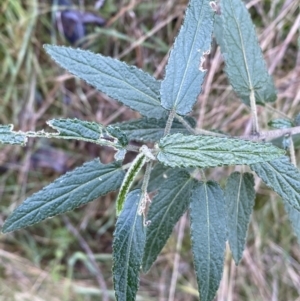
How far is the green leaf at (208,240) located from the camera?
0.76 m

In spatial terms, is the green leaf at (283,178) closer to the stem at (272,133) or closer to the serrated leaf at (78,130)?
the stem at (272,133)

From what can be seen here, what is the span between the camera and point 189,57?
737mm

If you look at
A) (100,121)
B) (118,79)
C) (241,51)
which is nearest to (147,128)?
(118,79)

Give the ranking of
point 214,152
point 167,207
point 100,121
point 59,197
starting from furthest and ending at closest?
point 100,121 < point 167,207 < point 59,197 < point 214,152

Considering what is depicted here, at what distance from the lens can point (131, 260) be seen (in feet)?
2.30

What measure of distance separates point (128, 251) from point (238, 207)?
0.25m

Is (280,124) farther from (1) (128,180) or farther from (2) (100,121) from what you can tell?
(2) (100,121)

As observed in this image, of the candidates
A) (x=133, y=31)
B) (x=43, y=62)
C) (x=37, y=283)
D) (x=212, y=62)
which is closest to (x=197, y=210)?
(x=212, y=62)

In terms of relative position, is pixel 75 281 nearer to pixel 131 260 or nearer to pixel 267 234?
pixel 267 234

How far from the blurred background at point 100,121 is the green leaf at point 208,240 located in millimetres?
689

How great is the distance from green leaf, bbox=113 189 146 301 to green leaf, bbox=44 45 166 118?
160mm

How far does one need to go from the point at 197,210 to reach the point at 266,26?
0.82 m

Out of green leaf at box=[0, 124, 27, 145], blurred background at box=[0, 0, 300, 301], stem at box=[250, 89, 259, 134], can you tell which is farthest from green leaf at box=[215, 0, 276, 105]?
blurred background at box=[0, 0, 300, 301]

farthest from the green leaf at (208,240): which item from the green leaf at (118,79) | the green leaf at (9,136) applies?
the green leaf at (9,136)
